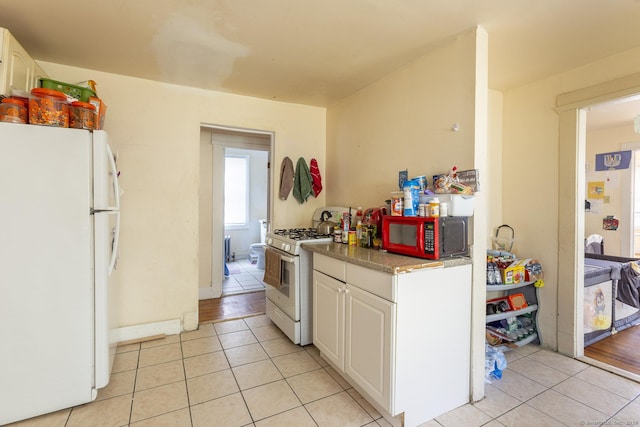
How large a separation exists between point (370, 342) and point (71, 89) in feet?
8.33

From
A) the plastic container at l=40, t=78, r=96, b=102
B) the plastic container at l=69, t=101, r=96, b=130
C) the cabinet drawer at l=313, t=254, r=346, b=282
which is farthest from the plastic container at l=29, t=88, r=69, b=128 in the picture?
the cabinet drawer at l=313, t=254, r=346, b=282

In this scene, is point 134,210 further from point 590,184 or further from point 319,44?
point 590,184

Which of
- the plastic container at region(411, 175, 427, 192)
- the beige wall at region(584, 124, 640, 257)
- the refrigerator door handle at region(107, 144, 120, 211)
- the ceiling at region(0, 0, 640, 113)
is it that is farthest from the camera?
the beige wall at region(584, 124, 640, 257)

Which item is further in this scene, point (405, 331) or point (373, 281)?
point (373, 281)

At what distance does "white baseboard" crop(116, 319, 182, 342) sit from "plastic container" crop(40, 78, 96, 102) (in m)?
1.85

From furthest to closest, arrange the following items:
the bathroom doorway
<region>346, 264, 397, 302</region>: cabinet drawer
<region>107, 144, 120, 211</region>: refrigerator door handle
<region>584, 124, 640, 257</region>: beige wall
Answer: <region>584, 124, 640, 257</region>: beige wall < the bathroom doorway < <region>107, 144, 120, 211</region>: refrigerator door handle < <region>346, 264, 397, 302</region>: cabinet drawer

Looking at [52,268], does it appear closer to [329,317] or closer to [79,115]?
[79,115]

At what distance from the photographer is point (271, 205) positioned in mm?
3400

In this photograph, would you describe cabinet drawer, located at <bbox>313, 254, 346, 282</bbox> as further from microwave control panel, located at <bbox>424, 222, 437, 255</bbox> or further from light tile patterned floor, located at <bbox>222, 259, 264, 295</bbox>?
light tile patterned floor, located at <bbox>222, 259, 264, 295</bbox>

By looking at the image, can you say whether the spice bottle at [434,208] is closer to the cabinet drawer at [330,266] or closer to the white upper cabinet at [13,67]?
the cabinet drawer at [330,266]

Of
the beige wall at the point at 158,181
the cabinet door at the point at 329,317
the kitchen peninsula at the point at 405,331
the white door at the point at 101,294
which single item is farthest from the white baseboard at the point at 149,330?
the kitchen peninsula at the point at 405,331

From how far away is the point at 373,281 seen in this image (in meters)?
1.72

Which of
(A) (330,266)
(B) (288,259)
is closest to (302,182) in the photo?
(B) (288,259)

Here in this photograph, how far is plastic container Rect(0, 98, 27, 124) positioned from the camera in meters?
1.63
